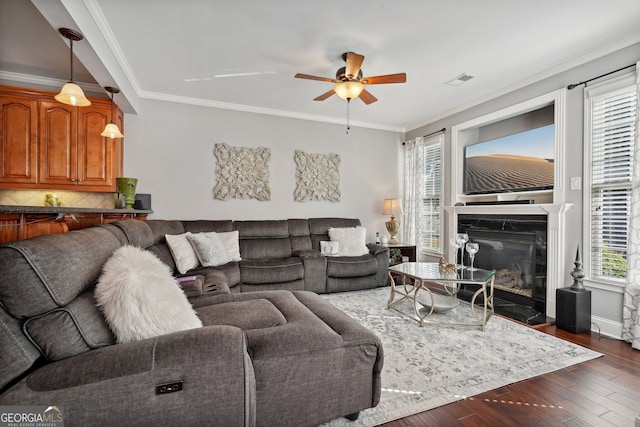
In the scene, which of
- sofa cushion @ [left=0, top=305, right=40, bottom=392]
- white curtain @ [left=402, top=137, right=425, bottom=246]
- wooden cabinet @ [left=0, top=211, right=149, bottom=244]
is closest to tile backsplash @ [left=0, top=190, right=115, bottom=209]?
wooden cabinet @ [left=0, top=211, right=149, bottom=244]

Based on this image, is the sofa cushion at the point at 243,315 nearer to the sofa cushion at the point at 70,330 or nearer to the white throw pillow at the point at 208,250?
the sofa cushion at the point at 70,330

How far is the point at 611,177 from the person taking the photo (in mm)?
2697

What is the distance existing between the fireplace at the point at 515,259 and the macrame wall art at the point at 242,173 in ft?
10.0

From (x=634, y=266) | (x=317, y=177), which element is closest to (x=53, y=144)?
(x=317, y=177)

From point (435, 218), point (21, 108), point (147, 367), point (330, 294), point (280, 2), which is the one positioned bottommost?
point (330, 294)

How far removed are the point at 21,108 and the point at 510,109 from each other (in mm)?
5743

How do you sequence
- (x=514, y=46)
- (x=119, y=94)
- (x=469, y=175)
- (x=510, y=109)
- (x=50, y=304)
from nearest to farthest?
(x=50, y=304) → (x=514, y=46) → (x=119, y=94) → (x=510, y=109) → (x=469, y=175)

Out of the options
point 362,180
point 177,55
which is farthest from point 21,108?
point 362,180

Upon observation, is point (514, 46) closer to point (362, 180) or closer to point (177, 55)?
point (362, 180)

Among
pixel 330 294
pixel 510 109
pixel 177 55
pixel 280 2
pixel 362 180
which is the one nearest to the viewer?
pixel 280 2

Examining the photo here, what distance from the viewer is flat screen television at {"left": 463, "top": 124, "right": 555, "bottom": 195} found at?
128 inches

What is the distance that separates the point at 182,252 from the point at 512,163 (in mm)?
4032

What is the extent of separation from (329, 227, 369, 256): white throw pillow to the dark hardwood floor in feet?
8.36

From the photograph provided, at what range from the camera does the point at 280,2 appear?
2.18 meters
